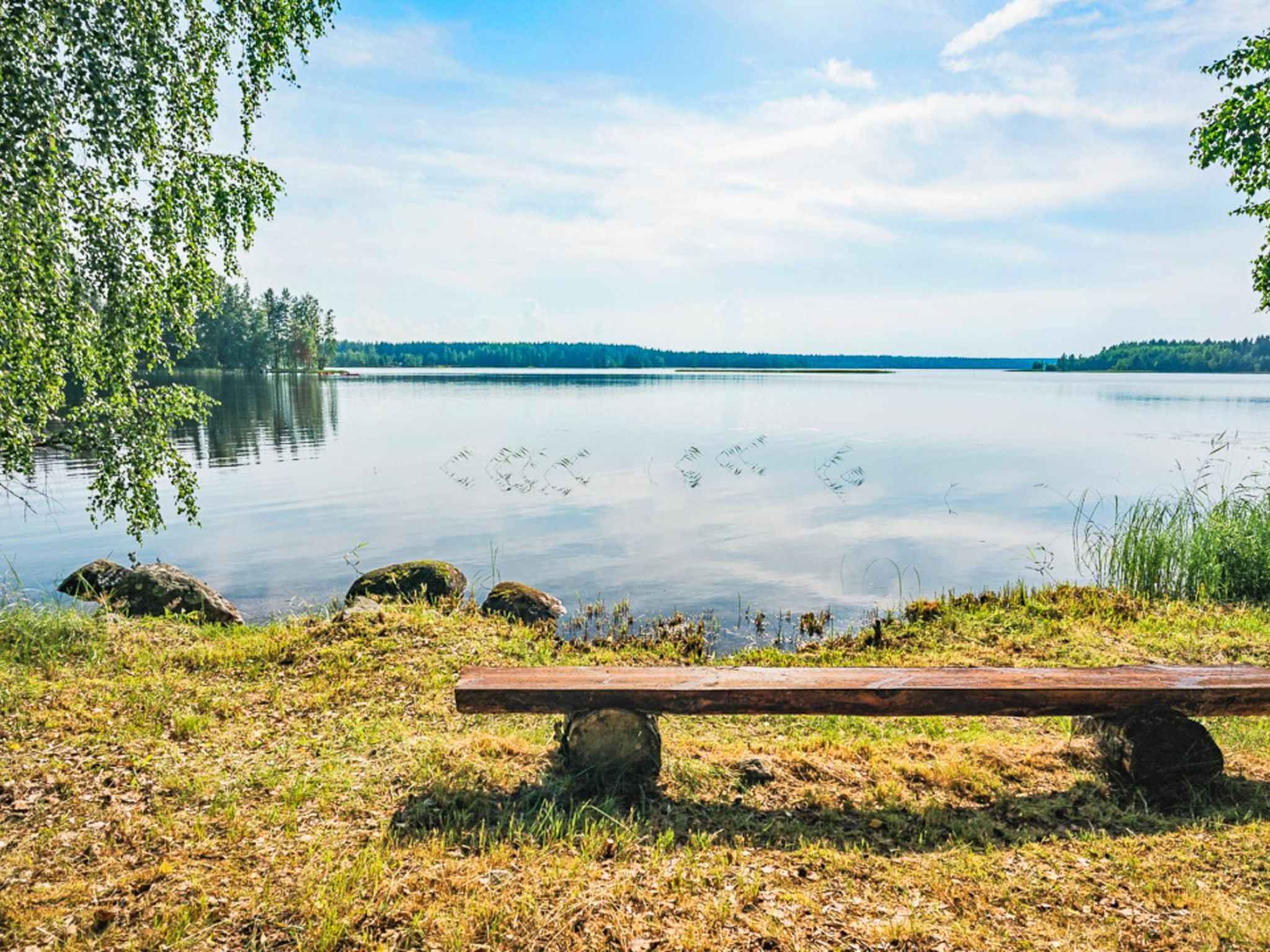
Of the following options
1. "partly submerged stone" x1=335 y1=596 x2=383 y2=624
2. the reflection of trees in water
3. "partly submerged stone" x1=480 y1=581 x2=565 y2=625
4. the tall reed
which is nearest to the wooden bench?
"partly submerged stone" x1=335 y1=596 x2=383 y2=624

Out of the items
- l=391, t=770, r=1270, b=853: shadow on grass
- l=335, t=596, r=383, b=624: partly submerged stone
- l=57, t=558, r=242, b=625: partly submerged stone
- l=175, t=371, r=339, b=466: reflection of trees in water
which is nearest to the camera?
l=391, t=770, r=1270, b=853: shadow on grass

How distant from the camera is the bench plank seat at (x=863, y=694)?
14.4ft

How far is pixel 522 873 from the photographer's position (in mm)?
3580

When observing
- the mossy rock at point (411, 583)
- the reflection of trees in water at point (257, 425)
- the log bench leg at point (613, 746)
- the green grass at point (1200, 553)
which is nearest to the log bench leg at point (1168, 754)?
the log bench leg at point (613, 746)

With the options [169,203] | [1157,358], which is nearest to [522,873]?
[169,203]

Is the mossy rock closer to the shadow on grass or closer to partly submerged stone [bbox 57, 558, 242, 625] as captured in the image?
partly submerged stone [bbox 57, 558, 242, 625]

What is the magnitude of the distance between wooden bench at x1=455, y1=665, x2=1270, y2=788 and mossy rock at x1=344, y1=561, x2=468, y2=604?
603 centimetres

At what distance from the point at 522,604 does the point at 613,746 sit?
609 centimetres

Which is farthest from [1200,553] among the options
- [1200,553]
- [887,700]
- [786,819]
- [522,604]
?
[522,604]

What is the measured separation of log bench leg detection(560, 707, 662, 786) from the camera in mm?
4645

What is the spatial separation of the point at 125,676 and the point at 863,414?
152ft

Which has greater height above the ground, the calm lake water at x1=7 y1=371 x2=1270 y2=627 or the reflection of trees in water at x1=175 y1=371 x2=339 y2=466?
the reflection of trees in water at x1=175 y1=371 x2=339 y2=466

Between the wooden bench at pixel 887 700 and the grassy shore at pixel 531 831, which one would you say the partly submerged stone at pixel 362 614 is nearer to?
the grassy shore at pixel 531 831

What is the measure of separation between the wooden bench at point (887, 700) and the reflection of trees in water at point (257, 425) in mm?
8278
